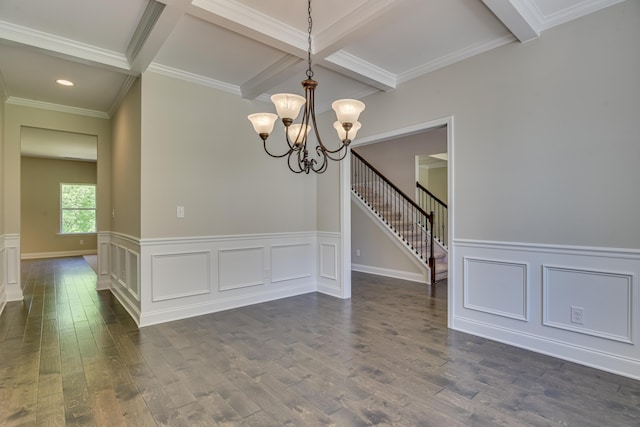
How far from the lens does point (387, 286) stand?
17.7 ft

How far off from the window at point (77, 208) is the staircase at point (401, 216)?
8158mm

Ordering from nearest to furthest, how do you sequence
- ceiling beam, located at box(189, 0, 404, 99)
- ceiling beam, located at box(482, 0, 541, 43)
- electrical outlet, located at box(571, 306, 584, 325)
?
1. ceiling beam, located at box(482, 0, 541, 43)
2. ceiling beam, located at box(189, 0, 404, 99)
3. electrical outlet, located at box(571, 306, 584, 325)

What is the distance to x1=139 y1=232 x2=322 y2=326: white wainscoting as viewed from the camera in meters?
3.65

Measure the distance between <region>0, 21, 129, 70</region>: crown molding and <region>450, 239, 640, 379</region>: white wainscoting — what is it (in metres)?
3.96

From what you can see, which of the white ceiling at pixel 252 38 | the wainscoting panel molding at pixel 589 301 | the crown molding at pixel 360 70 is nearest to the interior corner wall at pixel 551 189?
the wainscoting panel molding at pixel 589 301

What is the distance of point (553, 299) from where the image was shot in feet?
9.11

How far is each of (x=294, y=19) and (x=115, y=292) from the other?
4.46m

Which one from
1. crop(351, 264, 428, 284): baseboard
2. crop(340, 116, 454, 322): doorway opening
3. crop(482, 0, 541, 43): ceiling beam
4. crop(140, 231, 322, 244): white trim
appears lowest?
crop(351, 264, 428, 284): baseboard

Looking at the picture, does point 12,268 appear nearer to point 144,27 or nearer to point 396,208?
point 144,27

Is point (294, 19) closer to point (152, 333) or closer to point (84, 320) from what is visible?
point (152, 333)

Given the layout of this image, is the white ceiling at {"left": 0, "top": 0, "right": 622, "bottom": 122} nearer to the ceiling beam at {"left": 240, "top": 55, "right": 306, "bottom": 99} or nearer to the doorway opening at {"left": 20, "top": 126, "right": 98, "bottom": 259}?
the ceiling beam at {"left": 240, "top": 55, "right": 306, "bottom": 99}

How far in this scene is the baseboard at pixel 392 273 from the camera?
225 inches

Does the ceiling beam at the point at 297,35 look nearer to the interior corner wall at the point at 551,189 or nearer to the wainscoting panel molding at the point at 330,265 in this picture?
the interior corner wall at the point at 551,189

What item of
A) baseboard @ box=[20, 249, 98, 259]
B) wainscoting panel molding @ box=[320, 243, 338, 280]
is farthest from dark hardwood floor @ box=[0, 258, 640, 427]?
baseboard @ box=[20, 249, 98, 259]
